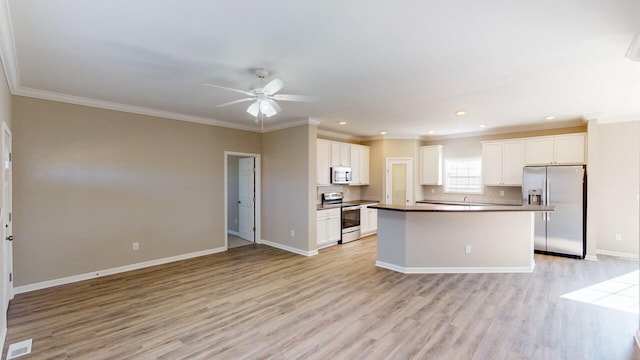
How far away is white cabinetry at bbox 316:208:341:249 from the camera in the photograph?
6.01 meters

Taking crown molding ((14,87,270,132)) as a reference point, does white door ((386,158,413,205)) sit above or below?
below

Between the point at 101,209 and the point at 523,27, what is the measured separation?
5.52 meters

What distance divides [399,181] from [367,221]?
1.41 metres

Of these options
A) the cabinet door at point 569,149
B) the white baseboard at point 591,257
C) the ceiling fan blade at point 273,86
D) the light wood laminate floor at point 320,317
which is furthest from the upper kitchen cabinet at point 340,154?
the white baseboard at point 591,257

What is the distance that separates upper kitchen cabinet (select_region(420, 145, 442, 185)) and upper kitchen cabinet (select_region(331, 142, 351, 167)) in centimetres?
207

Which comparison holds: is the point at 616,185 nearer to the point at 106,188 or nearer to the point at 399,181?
the point at 399,181

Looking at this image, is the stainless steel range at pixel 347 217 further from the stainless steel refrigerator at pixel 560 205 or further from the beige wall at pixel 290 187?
the stainless steel refrigerator at pixel 560 205

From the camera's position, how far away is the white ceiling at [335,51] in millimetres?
2000

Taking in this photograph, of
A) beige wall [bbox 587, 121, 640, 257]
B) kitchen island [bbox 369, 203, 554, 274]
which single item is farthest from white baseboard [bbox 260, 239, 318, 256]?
beige wall [bbox 587, 121, 640, 257]

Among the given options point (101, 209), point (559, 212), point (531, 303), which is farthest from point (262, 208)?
point (559, 212)

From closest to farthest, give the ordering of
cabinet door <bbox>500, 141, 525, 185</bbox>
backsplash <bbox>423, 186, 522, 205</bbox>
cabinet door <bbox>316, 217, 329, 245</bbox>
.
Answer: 1. cabinet door <bbox>316, 217, 329, 245</bbox>
2. cabinet door <bbox>500, 141, 525, 185</bbox>
3. backsplash <bbox>423, 186, 522, 205</bbox>

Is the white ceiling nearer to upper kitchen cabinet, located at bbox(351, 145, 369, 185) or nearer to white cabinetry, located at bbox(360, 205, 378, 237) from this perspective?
upper kitchen cabinet, located at bbox(351, 145, 369, 185)

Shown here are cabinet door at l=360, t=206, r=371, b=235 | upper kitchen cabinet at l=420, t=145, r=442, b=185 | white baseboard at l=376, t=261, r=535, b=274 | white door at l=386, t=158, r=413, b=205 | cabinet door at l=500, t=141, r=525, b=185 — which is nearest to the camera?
white baseboard at l=376, t=261, r=535, b=274

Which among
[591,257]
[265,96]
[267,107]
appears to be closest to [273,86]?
[265,96]
